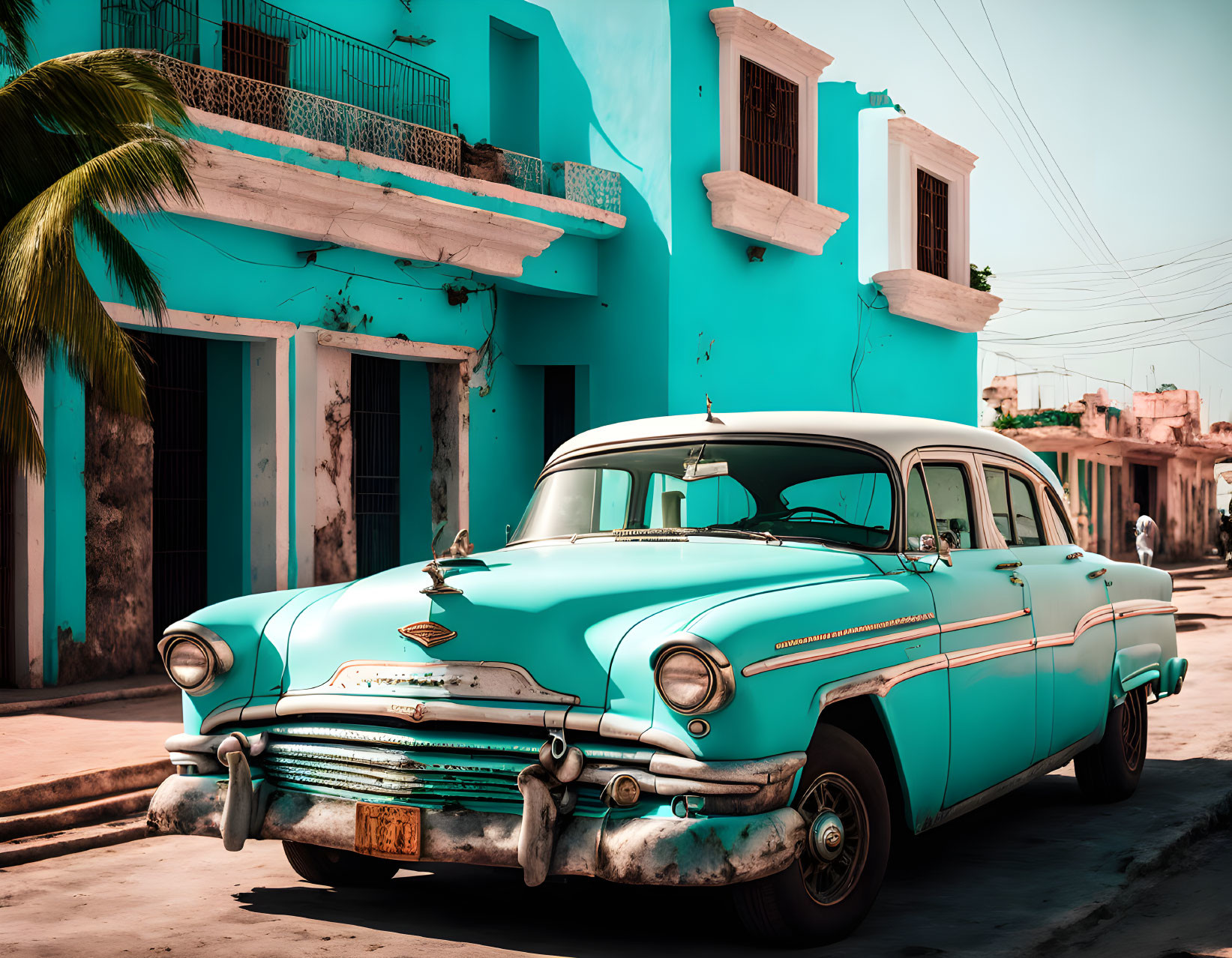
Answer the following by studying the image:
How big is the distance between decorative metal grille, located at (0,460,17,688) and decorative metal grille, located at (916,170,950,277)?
42.0 feet

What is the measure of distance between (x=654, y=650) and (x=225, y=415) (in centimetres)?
896

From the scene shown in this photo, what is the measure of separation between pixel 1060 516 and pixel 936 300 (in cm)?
1334

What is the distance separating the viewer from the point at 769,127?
1509cm

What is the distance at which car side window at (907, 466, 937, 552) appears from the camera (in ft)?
15.1

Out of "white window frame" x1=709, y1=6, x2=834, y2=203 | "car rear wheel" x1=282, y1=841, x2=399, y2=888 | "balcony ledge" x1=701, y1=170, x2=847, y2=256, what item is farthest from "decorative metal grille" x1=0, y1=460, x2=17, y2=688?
"white window frame" x1=709, y1=6, x2=834, y2=203

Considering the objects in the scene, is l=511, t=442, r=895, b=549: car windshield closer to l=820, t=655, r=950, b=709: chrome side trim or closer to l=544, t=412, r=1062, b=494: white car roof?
l=544, t=412, r=1062, b=494: white car roof

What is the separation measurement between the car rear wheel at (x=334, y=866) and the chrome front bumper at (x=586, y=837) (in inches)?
27.2

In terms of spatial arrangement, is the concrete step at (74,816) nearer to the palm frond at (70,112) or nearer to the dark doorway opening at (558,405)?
the palm frond at (70,112)

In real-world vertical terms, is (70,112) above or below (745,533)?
above

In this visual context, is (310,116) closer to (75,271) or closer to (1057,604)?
(75,271)

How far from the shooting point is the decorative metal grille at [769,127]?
48.1ft

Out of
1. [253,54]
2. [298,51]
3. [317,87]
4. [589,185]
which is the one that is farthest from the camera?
[589,185]

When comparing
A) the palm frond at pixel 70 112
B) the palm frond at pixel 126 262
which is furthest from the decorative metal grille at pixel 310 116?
the palm frond at pixel 126 262

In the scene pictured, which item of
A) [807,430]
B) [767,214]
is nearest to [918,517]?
[807,430]
